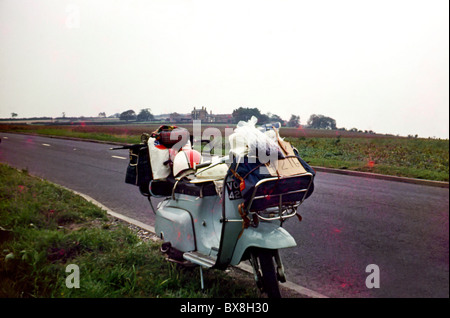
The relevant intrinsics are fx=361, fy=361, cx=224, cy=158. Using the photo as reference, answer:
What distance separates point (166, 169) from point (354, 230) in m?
3.02

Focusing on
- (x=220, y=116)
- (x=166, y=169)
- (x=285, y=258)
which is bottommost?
(x=285, y=258)

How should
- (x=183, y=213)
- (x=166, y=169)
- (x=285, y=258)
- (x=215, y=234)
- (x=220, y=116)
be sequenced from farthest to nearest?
(x=220, y=116) < (x=285, y=258) < (x=166, y=169) < (x=183, y=213) < (x=215, y=234)

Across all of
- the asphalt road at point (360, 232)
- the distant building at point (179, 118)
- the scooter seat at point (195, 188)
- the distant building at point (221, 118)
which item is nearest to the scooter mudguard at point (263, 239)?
the scooter seat at point (195, 188)

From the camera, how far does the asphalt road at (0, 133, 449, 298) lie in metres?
3.57

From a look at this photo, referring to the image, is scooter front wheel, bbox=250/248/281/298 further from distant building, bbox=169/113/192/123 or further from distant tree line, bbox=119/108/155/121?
distant tree line, bbox=119/108/155/121

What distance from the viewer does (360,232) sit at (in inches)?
200

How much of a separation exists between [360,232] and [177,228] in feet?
9.67

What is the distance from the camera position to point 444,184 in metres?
8.55

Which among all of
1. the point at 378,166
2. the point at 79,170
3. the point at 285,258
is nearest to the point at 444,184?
the point at 378,166

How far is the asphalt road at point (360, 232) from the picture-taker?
3572mm

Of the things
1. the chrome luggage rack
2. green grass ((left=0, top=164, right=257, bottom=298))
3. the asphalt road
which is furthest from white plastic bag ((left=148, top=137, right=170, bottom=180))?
the asphalt road

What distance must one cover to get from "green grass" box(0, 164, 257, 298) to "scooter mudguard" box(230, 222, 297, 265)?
560 mm

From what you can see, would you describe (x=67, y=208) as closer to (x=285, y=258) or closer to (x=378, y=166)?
(x=285, y=258)

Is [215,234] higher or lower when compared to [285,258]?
higher
